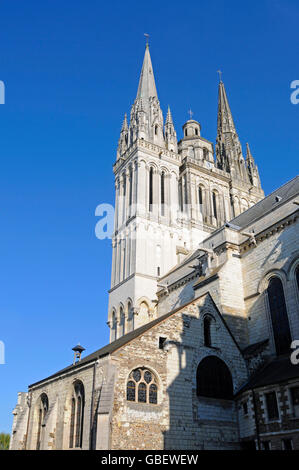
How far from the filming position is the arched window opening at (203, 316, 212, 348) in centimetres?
1996

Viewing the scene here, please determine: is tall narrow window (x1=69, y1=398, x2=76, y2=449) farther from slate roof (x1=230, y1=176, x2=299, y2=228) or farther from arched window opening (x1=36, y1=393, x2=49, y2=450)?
slate roof (x1=230, y1=176, x2=299, y2=228)

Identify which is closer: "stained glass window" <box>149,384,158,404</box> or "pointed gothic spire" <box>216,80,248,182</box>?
"stained glass window" <box>149,384,158,404</box>

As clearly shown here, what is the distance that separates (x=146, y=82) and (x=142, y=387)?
1641 inches

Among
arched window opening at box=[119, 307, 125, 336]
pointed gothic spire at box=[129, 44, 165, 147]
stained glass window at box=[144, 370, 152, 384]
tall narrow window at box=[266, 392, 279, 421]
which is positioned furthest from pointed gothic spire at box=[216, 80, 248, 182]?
stained glass window at box=[144, 370, 152, 384]

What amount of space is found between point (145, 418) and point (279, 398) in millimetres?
5402

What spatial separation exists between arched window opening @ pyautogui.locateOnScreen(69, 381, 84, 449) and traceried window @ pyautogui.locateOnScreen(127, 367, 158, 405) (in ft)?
11.4

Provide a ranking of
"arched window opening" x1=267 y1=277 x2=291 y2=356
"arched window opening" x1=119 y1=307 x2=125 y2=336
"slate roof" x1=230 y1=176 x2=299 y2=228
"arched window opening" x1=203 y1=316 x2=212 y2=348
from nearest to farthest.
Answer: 1. "arched window opening" x1=203 y1=316 x2=212 y2=348
2. "arched window opening" x1=267 y1=277 x2=291 y2=356
3. "slate roof" x1=230 y1=176 x2=299 y2=228
4. "arched window opening" x1=119 y1=307 x2=125 y2=336

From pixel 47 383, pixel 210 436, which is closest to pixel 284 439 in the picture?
pixel 210 436

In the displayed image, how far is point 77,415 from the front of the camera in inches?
768

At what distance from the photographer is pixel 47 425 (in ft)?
66.9

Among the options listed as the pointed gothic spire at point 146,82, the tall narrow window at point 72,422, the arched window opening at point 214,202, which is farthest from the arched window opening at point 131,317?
the pointed gothic spire at point 146,82

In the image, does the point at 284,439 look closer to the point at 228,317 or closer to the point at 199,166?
the point at 228,317

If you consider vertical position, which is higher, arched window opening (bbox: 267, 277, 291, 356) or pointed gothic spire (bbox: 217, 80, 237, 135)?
pointed gothic spire (bbox: 217, 80, 237, 135)

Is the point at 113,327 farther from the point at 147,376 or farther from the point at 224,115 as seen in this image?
the point at 224,115
